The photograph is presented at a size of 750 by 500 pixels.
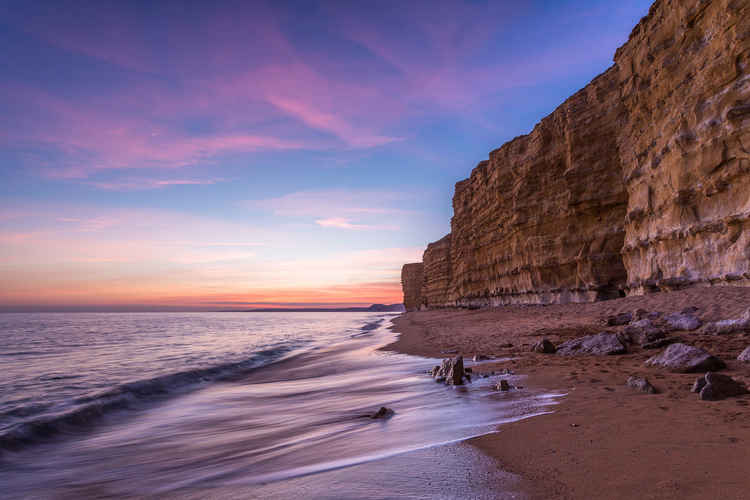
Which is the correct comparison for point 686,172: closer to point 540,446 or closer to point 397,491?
point 540,446

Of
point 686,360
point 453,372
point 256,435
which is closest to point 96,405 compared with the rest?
point 256,435

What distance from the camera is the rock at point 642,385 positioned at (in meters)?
4.24

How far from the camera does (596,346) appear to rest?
7184 mm

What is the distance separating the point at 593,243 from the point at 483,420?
2107 centimetres

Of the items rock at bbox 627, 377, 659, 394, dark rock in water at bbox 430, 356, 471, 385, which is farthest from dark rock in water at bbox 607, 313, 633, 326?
rock at bbox 627, 377, 659, 394

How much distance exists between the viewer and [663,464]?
2436mm

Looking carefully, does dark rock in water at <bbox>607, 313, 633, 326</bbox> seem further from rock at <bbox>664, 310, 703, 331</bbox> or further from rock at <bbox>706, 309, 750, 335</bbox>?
rock at <bbox>706, 309, 750, 335</bbox>

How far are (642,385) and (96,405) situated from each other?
8845 millimetres

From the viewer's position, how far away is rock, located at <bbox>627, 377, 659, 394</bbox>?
4238mm

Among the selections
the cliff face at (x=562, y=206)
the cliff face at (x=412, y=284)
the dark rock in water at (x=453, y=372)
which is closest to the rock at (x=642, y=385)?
the dark rock in water at (x=453, y=372)

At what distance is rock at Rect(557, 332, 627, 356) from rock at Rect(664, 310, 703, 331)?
2018mm

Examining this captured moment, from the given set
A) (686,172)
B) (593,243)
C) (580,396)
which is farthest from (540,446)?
(593,243)

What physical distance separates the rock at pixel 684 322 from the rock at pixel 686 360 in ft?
11.0

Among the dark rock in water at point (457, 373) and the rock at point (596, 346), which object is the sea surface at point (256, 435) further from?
the rock at point (596, 346)
